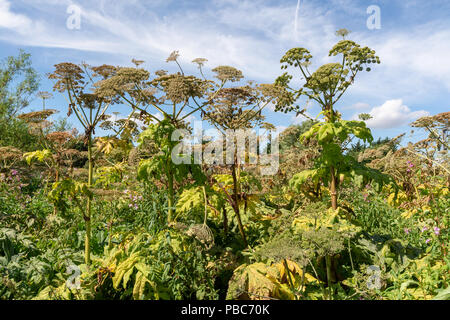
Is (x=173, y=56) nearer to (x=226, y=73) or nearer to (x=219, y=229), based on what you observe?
(x=226, y=73)

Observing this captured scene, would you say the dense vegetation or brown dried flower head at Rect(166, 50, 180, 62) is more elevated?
brown dried flower head at Rect(166, 50, 180, 62)

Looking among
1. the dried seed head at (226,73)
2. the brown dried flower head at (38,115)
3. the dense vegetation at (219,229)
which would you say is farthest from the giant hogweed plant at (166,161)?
the brown dried flower head at (38,115)

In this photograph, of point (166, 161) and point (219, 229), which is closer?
point (166, 161)

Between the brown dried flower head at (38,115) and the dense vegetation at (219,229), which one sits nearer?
the dense vegetation at (219,229)

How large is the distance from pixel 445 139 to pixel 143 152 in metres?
4.71

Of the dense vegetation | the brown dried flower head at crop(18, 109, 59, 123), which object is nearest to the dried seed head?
the dense vegetation

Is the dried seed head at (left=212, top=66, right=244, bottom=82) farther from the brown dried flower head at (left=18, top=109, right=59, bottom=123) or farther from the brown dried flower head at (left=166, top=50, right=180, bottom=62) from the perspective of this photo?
the brown dried flower head at (left=18, top=109, right=59, bottom=123)

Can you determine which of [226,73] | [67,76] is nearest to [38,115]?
[67,76]

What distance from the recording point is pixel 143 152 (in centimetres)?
446

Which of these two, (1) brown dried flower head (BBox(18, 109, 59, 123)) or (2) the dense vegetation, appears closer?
(2) the dense vegetation

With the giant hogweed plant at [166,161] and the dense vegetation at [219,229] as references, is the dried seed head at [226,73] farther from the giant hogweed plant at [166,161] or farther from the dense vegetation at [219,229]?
the giant hogweed plant at [166,161]

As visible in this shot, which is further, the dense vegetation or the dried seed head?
the dried seed head

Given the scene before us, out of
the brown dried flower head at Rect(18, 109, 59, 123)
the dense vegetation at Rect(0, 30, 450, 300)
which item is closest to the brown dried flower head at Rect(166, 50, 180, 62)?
the dense vegetation at Rect(0, 30, 450, 300)

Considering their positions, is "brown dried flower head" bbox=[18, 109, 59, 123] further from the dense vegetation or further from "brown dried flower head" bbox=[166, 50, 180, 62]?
"brown dried flower head" bbox=[166, 50, 180, 62]
